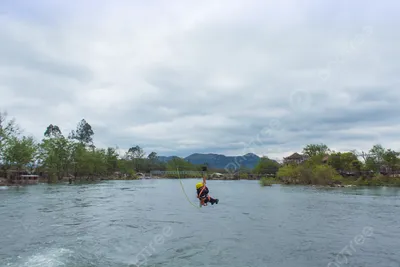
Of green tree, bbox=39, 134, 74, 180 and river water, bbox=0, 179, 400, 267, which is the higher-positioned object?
green tree, bbox=39, 134, 74, 180

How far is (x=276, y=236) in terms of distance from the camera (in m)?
20.2

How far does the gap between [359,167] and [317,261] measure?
96.5 meters

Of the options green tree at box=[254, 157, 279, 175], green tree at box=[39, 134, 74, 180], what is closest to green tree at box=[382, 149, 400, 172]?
green tree at box=[254, 157, 279, 175]

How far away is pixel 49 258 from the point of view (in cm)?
1413

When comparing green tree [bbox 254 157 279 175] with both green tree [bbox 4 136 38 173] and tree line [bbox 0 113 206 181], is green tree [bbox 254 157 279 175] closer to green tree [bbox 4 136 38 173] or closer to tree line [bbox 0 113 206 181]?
tree line [bbox 0 113 206 181]

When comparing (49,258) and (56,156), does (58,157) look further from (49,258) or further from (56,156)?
(49,258)

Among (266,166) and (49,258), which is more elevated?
(266,166)

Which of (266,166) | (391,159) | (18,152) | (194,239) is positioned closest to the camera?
(194,239)

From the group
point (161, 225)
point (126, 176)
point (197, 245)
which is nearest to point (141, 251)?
point (197, 245)

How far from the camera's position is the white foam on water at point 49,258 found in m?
13.3

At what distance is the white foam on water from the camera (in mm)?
13320

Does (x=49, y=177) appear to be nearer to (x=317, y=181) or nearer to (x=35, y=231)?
(x=317, y=181)

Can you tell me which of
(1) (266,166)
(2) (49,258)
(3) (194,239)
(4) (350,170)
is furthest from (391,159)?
(2) (49,258)

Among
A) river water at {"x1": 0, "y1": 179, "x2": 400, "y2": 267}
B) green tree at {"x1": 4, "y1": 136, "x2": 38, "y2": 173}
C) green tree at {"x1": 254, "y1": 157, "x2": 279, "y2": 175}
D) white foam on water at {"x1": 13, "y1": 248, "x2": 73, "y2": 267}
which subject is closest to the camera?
white foam on water at {"x1": 13, "y1": 248, "x2": 73, "y2": 267}
